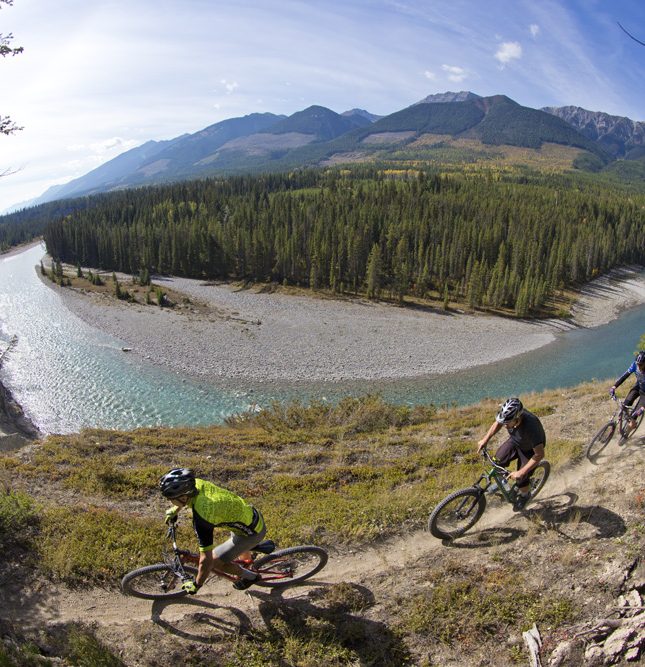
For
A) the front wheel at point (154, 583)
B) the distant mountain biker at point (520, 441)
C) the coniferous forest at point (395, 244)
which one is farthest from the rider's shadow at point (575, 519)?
the coniferous forest at point (395, 244)

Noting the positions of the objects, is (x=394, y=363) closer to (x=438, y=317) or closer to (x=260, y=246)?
(x=438, y=317)

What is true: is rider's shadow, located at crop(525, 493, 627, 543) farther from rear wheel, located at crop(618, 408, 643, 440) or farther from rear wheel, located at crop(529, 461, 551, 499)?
rear wheel, located at crop(618, 408, 643, 440)

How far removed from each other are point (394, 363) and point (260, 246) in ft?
180

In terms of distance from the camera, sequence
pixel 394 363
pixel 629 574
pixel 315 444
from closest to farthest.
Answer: pixel 629 574, pixel 315 444, pixel 394 363

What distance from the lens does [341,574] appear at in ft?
27.1

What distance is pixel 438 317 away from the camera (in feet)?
225

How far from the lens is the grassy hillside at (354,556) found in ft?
21.4

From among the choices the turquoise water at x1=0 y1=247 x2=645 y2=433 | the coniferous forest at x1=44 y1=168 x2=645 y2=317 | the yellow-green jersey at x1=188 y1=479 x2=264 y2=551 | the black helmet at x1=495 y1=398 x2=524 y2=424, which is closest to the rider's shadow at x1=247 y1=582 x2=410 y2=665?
the yellow-green jersey at x1=188 y1=479 x2=264 y2=551

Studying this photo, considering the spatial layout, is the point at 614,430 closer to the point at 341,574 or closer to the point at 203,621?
the point at 341,574

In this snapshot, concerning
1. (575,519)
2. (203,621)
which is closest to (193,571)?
(203,621)

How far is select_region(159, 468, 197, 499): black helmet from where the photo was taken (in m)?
6.16

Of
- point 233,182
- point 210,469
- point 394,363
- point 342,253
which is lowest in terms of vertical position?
point 394,363

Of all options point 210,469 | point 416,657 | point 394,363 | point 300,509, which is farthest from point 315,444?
point 394,363

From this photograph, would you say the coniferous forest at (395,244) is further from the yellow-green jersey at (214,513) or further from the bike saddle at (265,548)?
the yellow-green jersey at (214,513)
